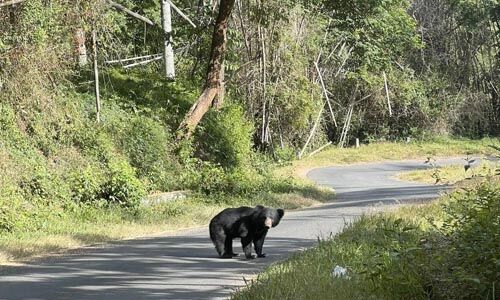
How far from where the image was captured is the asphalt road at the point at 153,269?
11.4 meters

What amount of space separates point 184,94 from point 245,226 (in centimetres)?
2005

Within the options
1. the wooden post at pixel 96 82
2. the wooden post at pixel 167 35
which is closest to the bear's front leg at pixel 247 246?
the wooden post at pixel 96 82

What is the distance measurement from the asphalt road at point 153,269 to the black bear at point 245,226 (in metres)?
0.30

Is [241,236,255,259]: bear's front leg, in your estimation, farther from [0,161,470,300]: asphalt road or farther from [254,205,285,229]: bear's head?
[254,205,285,229]: bear's head

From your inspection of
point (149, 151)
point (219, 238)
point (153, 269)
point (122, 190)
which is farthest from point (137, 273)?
point (149, 151)

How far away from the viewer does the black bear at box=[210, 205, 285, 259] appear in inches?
561

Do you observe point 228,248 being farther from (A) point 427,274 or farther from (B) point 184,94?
(B) point 184,94

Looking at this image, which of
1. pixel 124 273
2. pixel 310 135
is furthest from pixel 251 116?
pixel 124 273

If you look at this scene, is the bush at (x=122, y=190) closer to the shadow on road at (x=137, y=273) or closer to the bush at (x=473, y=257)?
the shadow on road at (x=137, y=273)

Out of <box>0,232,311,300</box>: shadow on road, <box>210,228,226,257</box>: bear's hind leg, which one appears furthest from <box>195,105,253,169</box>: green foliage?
<box>210,228,226,257</box>: bear's hind leg

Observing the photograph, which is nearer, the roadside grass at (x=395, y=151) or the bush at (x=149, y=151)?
the bush at (x=149, y=151)

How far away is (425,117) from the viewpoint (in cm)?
6631

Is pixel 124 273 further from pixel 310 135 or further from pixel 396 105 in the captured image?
pixel 396 105

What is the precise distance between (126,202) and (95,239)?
15.5 ft
